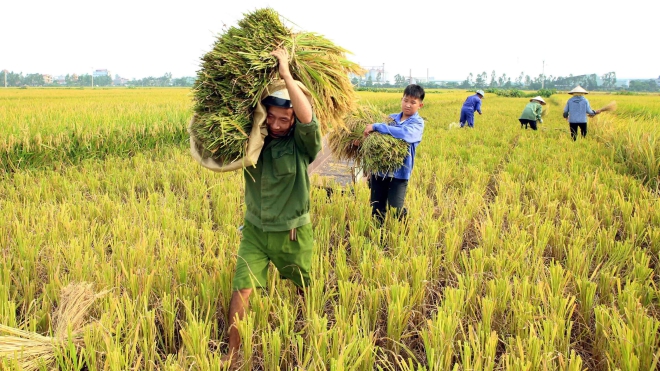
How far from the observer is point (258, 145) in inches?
75.3

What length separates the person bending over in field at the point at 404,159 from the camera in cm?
324

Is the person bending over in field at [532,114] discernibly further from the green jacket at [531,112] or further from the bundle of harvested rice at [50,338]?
the bundle of harvested rice at [50,338]

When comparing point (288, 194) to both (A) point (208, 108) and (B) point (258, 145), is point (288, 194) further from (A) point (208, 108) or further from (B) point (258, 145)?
(A) point (208, 108)

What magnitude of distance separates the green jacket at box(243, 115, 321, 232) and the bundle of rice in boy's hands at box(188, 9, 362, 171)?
13 cm

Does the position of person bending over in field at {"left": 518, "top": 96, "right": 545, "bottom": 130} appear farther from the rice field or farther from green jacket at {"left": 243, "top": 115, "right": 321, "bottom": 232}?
green jacket at {"left": 243, "top": 115, "right": 321, "bottom": 232}

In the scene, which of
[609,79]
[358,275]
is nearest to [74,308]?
[358,275]

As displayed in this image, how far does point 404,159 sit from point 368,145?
304 millimetres

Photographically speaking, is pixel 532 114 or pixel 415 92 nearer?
pixel 415 92

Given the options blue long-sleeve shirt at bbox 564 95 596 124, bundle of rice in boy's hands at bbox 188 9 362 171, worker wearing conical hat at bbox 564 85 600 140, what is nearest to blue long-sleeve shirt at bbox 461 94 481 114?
worker wearing conical hat at bbox 564 85 600 140

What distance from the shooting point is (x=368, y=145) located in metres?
3.36

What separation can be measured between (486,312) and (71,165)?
5463 millimetres

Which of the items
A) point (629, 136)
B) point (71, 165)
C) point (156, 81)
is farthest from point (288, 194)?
point (156, 81)

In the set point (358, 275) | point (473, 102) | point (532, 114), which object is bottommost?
point (358, 275)

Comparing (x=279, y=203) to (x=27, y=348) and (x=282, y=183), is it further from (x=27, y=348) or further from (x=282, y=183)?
(x=27, y=348)
